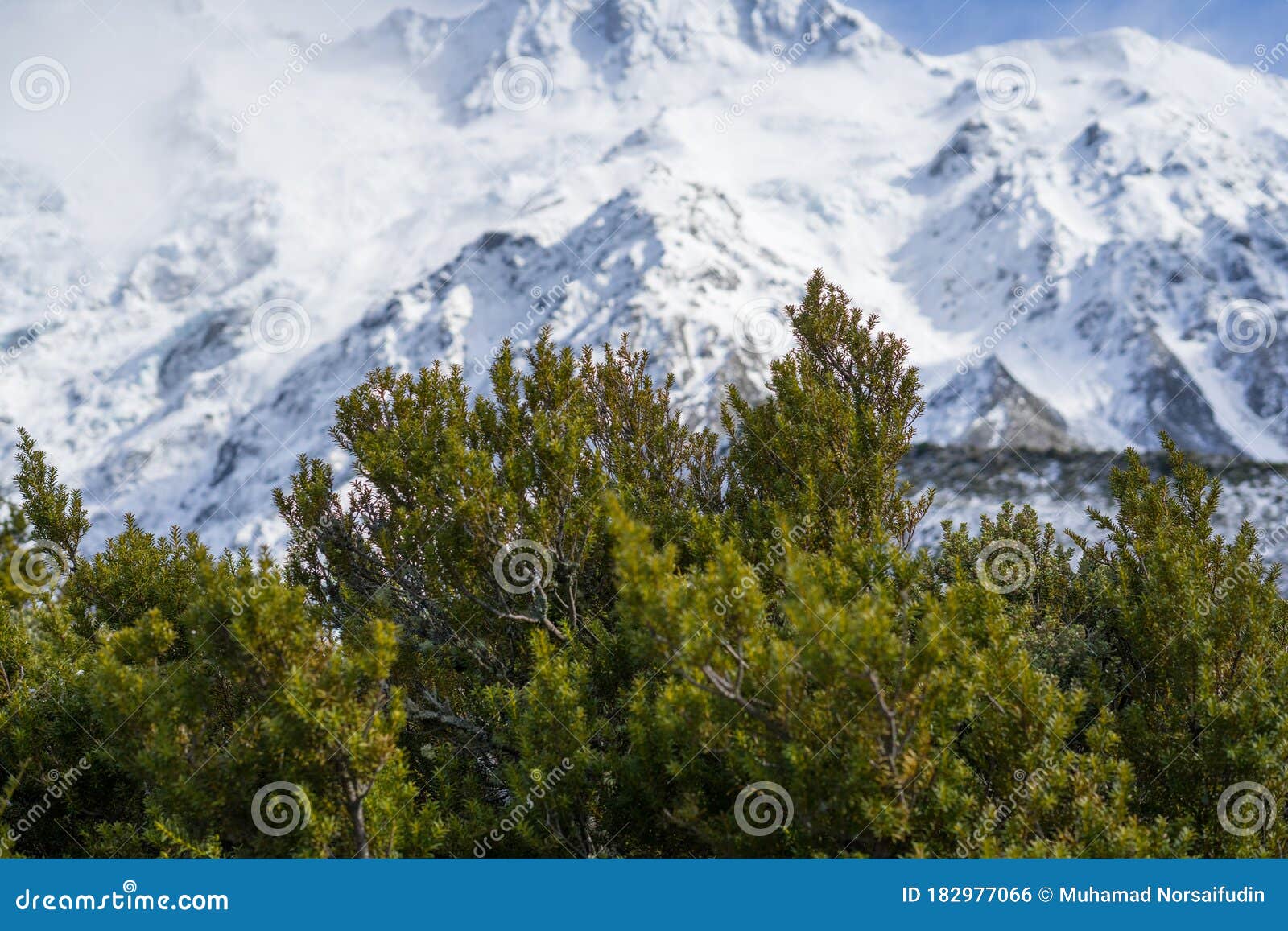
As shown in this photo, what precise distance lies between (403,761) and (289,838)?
2.48 ft

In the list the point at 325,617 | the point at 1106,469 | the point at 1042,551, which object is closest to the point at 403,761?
the point at 325,617

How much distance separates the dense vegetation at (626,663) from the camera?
4.24m

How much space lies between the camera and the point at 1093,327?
194250 mm

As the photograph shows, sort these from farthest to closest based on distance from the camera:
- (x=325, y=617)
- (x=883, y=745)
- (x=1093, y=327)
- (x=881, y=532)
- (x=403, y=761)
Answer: (x=1093, y=327) < (x=325, y=617) < (x=881, y=532) < (x=403, y=761) < (x=883, y=745)

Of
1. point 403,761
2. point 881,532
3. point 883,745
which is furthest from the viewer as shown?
point 881,532

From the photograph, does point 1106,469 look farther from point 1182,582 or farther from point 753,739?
point 753,739

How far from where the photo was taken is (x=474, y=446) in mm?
6699

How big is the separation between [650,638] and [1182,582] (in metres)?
3.98

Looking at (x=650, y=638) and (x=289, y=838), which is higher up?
(x=650, y=638)

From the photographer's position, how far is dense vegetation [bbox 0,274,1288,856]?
424 centimetres

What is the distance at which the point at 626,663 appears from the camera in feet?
20.3
